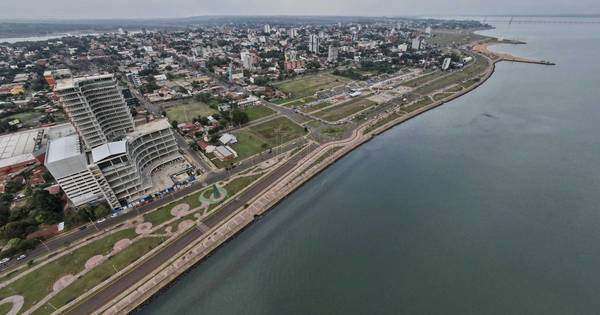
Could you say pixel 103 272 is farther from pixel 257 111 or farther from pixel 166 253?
pixel 257 111

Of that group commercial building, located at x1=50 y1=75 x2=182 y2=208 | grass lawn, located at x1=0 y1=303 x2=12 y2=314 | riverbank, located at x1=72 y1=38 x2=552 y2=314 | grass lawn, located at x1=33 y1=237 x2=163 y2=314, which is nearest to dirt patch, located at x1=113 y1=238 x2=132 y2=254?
grass lawn, located at x1=33 y1=237 x2=163 y2=314

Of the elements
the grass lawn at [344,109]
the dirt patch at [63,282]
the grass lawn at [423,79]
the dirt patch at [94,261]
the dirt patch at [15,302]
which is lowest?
the dirt patch at [15,302]

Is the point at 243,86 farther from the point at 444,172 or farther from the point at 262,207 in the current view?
the point at 444,172

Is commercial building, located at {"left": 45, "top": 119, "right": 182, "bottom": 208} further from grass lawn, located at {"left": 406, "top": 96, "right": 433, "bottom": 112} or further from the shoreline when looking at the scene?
grass lawn, located at {"left": 406, "top": 96, "right": 433, "bottom": 112}

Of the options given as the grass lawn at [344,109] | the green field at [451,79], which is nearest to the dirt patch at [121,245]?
the grass lawn at [344,109]

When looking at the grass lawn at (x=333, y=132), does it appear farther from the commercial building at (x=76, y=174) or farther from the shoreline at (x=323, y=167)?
the commercial building at (x=76, y=174)

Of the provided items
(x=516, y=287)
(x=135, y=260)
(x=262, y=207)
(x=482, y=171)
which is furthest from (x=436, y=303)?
(x=135, y=260)
